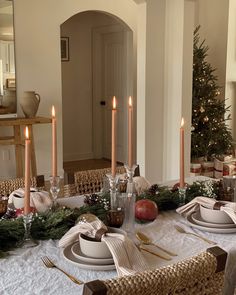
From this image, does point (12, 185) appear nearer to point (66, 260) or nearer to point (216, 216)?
point (66, 260)

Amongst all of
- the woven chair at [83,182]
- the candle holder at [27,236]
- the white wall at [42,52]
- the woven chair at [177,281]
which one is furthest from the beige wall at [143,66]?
the woven chair at [177,281]

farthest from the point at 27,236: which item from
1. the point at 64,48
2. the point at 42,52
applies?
the point at 64,48

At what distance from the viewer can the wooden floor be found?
6.86m

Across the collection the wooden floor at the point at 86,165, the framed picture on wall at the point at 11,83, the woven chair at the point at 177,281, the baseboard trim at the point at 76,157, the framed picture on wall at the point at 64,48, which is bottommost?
the wooden floor at the point at 86,165

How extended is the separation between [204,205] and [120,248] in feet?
1.99

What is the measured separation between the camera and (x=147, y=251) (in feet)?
5.00

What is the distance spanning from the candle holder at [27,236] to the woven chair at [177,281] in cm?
63

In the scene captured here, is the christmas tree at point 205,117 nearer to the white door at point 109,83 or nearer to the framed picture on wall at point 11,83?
the white door at point 109,83

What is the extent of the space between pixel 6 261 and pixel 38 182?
92 centimetres

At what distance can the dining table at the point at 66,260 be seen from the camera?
49.3 inches

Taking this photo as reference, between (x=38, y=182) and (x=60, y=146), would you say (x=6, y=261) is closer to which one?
(x=38, y=182)

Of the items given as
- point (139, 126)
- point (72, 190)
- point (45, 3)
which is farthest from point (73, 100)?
point (72, 190)

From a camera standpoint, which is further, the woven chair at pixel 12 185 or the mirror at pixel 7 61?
the mirror at pixel 7 61

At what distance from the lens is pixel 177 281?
102 centimetres
